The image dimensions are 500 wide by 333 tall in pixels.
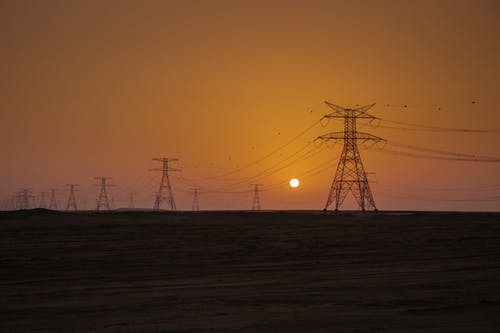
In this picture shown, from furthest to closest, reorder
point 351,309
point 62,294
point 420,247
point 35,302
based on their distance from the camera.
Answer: point 420,247 → point 62,294 → point 35,302 → point 351,309

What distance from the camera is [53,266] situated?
21.0 metres

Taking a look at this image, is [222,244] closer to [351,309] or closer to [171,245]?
[171,245]

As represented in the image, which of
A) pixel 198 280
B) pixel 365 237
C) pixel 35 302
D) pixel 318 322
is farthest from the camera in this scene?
pixel 365 237

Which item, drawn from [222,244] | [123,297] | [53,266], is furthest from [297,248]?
[123,297]

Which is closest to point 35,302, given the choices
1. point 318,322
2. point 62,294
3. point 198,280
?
point 62,294

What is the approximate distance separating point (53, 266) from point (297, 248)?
1020cm

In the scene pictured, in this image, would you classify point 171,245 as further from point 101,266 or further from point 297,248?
point 101,266

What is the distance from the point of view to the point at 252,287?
1517 cm

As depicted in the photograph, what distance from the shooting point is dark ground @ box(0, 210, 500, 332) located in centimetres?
1073

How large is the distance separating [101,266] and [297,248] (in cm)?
905

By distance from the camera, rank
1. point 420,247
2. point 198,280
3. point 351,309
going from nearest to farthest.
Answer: point 351,309
point 198,280
point 420,247

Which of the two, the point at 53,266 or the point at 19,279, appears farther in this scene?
the point at 53,266

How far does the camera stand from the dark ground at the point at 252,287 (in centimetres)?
1073

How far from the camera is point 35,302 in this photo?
13.5 m
